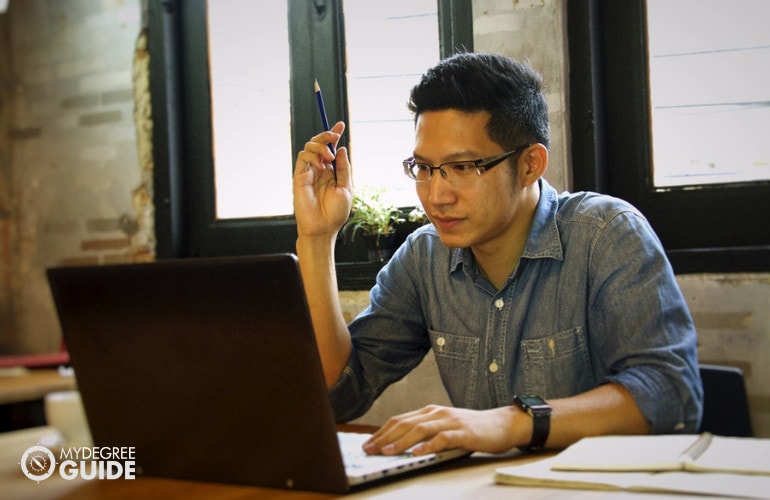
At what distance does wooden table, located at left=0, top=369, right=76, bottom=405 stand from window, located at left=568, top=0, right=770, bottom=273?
5.37 feet

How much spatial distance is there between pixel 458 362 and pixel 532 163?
0.44 meters

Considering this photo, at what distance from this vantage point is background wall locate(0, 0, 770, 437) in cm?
333

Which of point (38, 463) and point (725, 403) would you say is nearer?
point (38, 463)

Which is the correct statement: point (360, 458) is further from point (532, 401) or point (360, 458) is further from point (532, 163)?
point (532, 163)

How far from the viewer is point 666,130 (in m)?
2.39

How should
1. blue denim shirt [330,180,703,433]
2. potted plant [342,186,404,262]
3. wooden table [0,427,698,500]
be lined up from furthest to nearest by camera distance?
potted plant [342,186,404,262], blue denim shirt [330,180,703,433], wooden table [0,427,698,500]

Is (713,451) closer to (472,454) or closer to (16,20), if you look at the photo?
(472,454)

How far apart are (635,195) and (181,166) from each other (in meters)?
1.66

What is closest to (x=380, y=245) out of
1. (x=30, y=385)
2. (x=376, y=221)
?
(x=376, y=221)

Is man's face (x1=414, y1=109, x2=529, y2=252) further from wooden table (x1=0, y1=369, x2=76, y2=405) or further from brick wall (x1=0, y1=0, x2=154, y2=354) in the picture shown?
brick wall (x1=0, y1=0, x2=154, y2=354)

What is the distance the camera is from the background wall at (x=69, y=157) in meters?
3.33

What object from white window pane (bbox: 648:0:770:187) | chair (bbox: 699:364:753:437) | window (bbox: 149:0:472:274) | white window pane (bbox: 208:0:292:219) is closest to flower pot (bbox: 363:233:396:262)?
window (bbox: 149:0:472:274)

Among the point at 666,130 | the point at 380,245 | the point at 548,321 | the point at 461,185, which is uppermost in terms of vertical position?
the point at 666,130

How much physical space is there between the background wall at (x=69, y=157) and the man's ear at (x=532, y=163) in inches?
33.3
